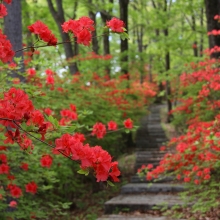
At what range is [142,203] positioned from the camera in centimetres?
690

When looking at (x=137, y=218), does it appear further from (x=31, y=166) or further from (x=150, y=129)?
(x=150, y=129)

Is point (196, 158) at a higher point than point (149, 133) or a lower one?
higher

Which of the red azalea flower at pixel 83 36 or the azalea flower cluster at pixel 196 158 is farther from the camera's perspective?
the azalea flower cluster at pixel 196 158

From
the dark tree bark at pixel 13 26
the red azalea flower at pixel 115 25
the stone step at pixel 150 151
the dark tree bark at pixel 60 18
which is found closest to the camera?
the red azalea flower at pixel 115 25

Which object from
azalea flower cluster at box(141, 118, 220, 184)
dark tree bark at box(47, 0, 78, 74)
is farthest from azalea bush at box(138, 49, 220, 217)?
dark tree bark at box(47, 0, 78, 74)

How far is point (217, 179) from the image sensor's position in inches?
239

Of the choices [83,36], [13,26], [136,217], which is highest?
[13,26]

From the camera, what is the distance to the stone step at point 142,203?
263 inches

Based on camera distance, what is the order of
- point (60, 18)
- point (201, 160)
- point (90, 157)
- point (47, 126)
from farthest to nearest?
1. point (60, 18)
2. point (201, 160)
3. point (47, 126)
4. point (90, 157)

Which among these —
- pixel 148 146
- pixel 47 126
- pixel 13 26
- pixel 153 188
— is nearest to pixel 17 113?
pixel 47 126

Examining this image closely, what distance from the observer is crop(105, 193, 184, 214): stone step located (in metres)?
6.68

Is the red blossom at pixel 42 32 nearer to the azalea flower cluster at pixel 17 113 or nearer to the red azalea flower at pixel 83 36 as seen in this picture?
the red azalea flower at pixel 83 36

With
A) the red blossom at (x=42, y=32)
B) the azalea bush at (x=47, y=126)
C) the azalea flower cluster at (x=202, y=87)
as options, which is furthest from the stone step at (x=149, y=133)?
the red blossom at (x=42, y=32)

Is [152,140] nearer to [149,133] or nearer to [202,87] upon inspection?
[149,133]
